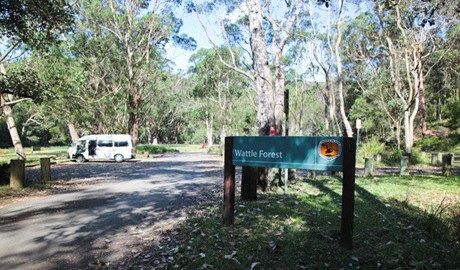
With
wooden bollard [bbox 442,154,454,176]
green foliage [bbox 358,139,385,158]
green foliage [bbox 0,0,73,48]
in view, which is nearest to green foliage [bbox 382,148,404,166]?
green foliage [bbox 358,139,385,158]

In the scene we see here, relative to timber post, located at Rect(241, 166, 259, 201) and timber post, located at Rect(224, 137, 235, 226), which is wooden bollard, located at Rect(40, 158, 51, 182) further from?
timber post, located at Rect(224, 137, 235, 226)

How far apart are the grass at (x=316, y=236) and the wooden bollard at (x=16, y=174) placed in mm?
6515

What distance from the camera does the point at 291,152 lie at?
472 centimetres

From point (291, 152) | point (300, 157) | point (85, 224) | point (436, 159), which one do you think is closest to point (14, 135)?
point (85, 224)

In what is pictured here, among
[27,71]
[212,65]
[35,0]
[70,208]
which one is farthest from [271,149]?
[212,65]

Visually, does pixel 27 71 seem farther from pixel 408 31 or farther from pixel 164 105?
pixel 164 105

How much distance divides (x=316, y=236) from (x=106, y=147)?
22629 mm

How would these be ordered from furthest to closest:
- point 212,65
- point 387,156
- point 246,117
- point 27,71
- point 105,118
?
point 246,117 < point 212,65 < point 105,118 < point 387,156 < point 27,71

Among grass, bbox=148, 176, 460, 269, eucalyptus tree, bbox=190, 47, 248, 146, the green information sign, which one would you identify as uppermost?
eucalyptus tree, bbox=190, 47, 248, 146

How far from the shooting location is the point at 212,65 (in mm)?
41562

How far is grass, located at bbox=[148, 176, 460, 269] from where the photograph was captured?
3.99 meters

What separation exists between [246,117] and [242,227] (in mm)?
40898

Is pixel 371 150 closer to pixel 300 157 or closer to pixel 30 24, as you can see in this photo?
pixel 300 157

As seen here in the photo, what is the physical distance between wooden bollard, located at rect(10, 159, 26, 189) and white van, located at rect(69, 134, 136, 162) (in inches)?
569
